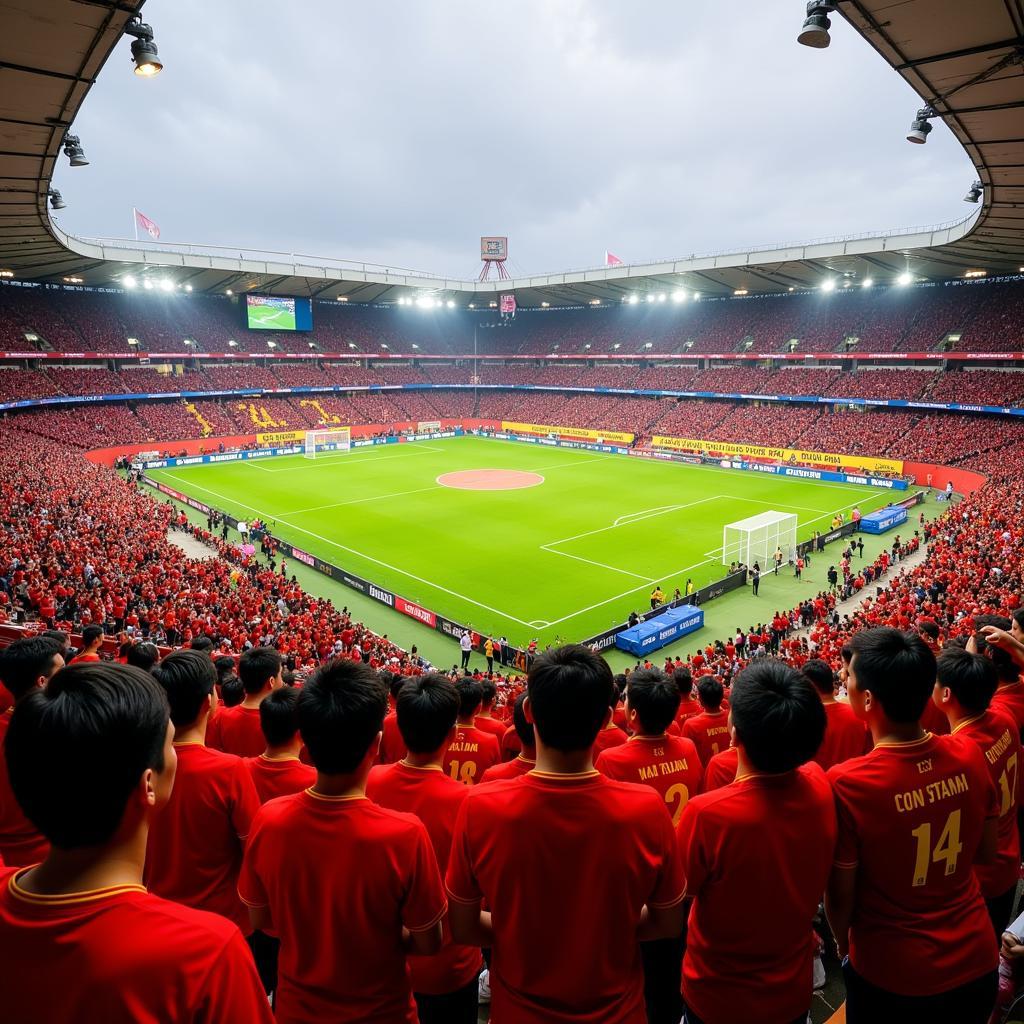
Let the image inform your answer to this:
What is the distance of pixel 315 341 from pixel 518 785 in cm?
7934

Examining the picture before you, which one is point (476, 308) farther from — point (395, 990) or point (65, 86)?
point (395, 990)

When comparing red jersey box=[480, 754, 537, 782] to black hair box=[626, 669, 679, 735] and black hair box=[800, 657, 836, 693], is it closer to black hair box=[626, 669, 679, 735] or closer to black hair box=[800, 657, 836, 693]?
black hair box=[626, 669, 679, 735]

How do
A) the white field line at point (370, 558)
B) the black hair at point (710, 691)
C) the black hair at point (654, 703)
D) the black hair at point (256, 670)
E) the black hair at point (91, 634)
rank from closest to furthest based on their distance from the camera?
the black hair at point (654, 703), the black hair at point (256, 670), the black hair at point (710, 691), the black hair at point (91, 634), the white field line at point (370, 558)

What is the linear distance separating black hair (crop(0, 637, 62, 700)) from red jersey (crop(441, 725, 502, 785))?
3100 mm

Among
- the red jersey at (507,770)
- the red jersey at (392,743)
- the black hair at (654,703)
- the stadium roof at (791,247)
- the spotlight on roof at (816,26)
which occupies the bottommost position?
the red jersey at (392,743)

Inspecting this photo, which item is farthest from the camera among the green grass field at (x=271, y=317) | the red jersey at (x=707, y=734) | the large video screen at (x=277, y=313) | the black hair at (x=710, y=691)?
the green grass field at (x=271, y=317)

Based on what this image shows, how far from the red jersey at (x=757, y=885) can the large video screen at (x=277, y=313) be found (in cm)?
7403

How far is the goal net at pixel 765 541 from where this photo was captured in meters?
29.6

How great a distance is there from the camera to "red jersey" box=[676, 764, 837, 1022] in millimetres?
3031

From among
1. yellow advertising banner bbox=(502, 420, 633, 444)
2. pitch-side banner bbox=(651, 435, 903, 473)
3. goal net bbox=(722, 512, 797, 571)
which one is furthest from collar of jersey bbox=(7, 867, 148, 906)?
yellow advertising banner bbox=(502, 420, 633, 444)

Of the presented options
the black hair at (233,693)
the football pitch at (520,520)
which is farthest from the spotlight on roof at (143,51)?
the football pitch at (520,520)

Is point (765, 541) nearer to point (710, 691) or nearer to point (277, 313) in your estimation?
point (710, 691)

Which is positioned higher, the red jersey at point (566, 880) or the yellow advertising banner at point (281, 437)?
the yellow advertising banner at point (281, 437)

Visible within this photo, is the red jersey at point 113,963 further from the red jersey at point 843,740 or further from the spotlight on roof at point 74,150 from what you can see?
the spotlight on roof at point 74,150
